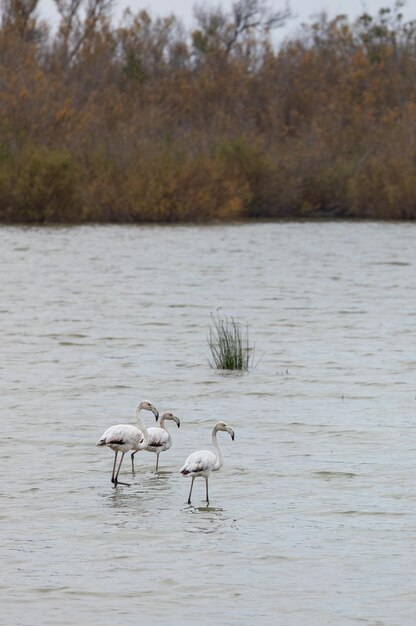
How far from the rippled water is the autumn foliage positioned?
15.3m

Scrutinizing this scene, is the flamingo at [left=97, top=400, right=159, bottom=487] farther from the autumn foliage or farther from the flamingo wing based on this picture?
the autumn foliage

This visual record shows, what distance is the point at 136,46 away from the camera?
203 ft

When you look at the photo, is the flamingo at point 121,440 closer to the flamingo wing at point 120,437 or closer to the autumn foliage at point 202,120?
the flamingo wing at point 120,437

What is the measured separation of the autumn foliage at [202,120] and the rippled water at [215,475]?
15273mm

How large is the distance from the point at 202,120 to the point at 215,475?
43289mm

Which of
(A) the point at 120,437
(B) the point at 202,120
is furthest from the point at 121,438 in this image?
(B) the point at 202,120

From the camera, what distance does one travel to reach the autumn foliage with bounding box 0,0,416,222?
3972 cm

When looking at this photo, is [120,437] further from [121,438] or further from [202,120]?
[202,120]

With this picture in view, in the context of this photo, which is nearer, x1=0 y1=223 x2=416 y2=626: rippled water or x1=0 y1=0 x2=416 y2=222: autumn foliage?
x1=0 y1=223 x2=416 y2=626: rippled water

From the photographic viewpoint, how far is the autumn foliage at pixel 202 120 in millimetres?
39719

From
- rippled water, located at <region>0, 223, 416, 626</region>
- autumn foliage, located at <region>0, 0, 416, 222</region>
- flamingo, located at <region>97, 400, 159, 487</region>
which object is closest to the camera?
rippled water, located at <region>0, 223, 416, 626</region>

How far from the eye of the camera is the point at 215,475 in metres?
10.2

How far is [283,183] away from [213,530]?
35.6 m

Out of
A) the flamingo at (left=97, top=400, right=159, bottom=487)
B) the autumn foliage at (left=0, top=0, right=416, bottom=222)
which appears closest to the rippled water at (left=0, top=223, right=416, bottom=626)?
the flamingo at (left=97, top=400, right=159, bottom=487)
